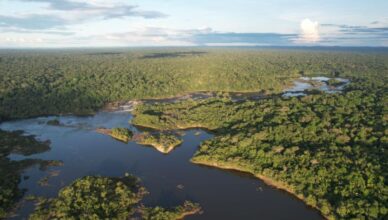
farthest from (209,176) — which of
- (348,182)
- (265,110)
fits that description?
(265,110)

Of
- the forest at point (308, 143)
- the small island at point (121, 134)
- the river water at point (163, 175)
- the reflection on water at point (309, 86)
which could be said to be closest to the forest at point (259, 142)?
the forest at point (308, 143)

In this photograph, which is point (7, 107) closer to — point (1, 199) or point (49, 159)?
point (49, 159)

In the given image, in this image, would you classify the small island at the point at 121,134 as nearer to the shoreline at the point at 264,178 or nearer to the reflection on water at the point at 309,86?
the shoreline at the point at 264,178

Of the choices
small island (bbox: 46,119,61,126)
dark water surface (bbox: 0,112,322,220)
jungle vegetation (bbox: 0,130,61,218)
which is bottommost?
dark water surface (bbox: 0,112,322,220)

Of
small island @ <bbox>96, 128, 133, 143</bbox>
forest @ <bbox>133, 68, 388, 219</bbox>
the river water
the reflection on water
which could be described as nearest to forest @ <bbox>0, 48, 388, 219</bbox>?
forest @ <bbox>133, 68, 388, 219</bbox>

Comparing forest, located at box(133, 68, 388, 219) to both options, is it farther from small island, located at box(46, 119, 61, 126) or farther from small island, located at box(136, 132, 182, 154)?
small island, located at box(46, 119, 61, 126)

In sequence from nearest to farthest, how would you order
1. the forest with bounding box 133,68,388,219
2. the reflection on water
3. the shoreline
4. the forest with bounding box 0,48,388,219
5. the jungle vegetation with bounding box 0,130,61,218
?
the forest with bounding box 0,48,388,219 → the forest with bounding box 133,68,388,219 → the jungle vegetation with bounding box 0,130,61,218 → the shoreline → the reflection on water
